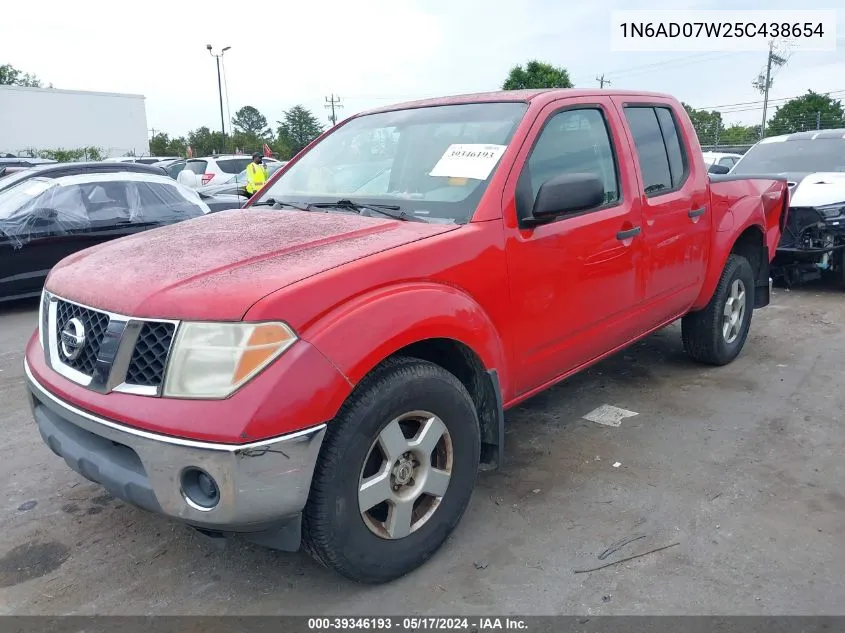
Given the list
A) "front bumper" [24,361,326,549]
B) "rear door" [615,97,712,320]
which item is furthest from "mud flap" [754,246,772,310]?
"front bumper" [24,361,326,549]

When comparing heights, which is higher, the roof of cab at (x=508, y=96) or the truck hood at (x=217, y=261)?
the roof of cab at (x=508, y=96)

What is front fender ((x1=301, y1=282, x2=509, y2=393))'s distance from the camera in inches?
86.6

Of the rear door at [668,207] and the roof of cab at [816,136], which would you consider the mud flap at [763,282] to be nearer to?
the rear door at [668,207]

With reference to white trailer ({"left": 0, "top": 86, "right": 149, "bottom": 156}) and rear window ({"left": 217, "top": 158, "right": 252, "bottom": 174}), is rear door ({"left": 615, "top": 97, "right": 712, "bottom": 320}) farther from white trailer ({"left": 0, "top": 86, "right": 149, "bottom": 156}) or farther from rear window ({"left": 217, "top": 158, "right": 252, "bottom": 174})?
white trailer ({"left": 0, "top": 86, "right": 149, "bottom": 156})

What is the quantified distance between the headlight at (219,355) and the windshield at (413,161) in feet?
3.57

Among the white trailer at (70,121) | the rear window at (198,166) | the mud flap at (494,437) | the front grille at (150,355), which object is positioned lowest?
the mud flap at (494,437)

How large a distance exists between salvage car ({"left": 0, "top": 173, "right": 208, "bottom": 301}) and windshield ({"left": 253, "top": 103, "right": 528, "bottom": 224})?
14.4 feet

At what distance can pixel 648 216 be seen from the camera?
12.3ft

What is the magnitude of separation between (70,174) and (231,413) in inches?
255

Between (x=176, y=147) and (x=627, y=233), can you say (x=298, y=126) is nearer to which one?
(x=176, y=147)

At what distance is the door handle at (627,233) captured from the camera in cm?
352

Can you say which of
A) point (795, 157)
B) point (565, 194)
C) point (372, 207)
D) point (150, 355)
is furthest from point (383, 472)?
point (795, 157)

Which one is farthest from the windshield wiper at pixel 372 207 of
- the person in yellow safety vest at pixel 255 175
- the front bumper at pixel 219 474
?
the person in yellow safety vest at pixel 255 175

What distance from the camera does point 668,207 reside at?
394 cm
